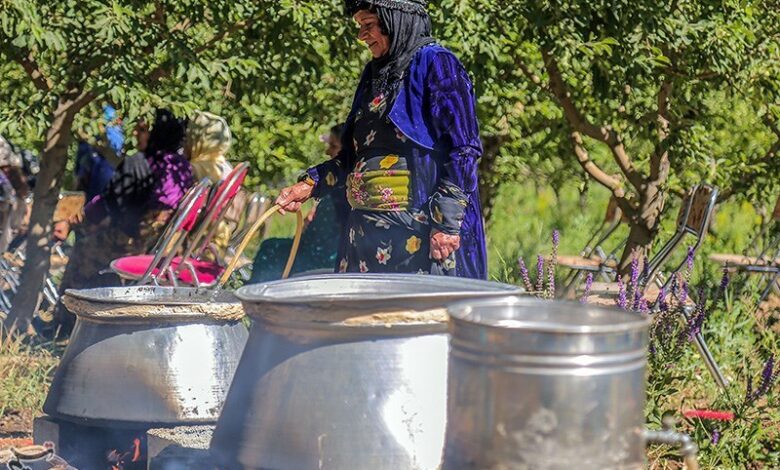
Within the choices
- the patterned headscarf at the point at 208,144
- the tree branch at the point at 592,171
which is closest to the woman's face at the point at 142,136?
the patterned headscarf at the point at 208,144

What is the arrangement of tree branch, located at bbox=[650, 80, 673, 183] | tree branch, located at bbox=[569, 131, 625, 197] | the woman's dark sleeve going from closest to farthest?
1. the woman's dark sleeve
2. tree branch, located at bbox=[650, 80, 673, 183]
3. tree branch, located at bbox=[569, 131, 625, 197]

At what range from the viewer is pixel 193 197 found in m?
5.27

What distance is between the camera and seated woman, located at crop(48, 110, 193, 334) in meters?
7.47

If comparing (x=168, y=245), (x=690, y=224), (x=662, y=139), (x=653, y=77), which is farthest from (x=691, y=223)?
(x=168, y=245)

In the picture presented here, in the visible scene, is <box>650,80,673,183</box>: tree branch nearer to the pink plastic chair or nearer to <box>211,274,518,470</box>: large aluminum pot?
the pink plastic chair

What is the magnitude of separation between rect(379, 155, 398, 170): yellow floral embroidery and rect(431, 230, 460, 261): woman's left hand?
0.27 meters

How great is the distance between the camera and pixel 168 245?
19.6 feet

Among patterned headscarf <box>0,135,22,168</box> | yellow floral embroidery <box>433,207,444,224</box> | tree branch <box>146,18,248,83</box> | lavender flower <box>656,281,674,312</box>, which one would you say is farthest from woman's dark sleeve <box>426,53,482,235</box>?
patterned headscarf <box>0,135,22,168</box>

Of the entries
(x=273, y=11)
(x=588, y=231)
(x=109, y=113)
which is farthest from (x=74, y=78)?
(x=588, y=231)

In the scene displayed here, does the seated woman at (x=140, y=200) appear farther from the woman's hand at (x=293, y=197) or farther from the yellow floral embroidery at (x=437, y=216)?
the yellow floral embroidery at (x=437, y=216)

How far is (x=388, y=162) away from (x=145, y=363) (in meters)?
1.07

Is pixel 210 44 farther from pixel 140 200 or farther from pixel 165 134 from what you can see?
pixel 140 200

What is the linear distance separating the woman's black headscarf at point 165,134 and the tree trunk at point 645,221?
2.69 metres

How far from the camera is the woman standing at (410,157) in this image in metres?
4.02
